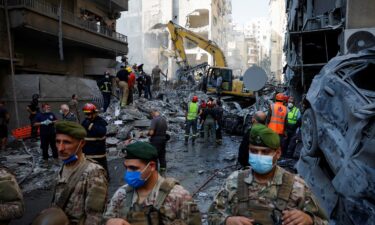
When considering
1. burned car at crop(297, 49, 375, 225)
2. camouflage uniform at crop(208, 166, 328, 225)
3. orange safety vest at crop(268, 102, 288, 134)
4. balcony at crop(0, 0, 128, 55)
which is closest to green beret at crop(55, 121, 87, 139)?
camouflage uniform at crop(208, 166, 328, 225)

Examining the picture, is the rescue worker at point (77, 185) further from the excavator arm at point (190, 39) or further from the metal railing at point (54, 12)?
the excavator arm at point (190, 39)

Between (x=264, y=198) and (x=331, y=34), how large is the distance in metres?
12.3

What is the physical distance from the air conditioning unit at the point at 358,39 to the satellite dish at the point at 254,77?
4.33 meters

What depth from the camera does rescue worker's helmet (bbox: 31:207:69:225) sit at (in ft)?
7.16

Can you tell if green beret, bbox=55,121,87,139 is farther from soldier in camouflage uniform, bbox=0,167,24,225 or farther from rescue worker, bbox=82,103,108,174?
rescue worker, bbox=82,103,108,174

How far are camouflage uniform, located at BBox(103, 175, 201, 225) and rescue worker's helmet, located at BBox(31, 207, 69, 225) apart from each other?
34cm

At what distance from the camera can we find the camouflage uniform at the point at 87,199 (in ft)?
8.29

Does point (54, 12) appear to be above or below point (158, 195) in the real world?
above

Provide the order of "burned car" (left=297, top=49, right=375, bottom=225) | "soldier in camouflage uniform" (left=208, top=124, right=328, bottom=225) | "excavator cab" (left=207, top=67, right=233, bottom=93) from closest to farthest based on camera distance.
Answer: "soldier in camouflage uniform" (left=208, top=124, right=328, bottom=225) → "burned car" (left=297, top=49, right=375, bottom=225) → "excavator cab" (left=207, top=67, right=233, bottom=93)

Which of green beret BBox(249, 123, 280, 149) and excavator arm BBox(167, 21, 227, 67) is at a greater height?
excavator arm BBox(167, 21, 227, 67)

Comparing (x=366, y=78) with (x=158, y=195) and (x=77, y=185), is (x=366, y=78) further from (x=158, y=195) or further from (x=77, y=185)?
(x=77, y=185)

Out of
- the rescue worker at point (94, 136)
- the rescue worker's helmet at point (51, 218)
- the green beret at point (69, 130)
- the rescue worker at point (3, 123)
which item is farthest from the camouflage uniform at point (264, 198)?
the rescue worker at point (3, 123)

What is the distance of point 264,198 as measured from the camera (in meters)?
2.12

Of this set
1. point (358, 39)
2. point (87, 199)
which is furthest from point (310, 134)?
point (358, 39)
